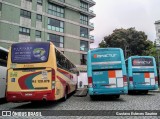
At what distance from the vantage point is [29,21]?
3481cm

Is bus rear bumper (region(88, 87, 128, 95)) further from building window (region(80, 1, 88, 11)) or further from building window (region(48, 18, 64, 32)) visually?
building window (region(80, 1, 88, 11))

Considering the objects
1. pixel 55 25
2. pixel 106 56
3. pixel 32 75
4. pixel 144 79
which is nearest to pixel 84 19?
pixel 55 25

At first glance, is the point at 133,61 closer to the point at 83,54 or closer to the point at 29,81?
the point at 29,81

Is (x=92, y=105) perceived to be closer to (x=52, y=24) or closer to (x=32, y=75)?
(x=32, y=75)

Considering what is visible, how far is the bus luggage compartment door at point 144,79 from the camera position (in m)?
19.1

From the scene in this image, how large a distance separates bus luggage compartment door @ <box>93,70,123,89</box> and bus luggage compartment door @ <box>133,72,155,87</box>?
516 cm

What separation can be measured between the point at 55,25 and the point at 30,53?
28194 mm

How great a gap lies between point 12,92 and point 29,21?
2508 cm

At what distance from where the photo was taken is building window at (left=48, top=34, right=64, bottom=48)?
38.0 meters

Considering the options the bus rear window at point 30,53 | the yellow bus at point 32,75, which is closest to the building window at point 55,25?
the bus rear window at point 30,53

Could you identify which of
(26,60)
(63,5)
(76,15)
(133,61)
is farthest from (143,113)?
(76,15)

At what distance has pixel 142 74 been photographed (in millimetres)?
19203

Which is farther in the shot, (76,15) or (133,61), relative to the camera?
(76,15)

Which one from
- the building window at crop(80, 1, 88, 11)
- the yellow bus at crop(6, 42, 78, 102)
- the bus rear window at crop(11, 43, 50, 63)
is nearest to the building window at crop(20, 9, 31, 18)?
the building window at crop(80, 1, 88, 11)
